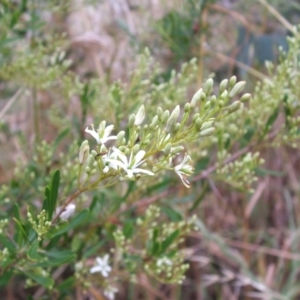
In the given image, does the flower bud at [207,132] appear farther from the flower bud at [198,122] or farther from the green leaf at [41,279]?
the green leaf at [41,279]

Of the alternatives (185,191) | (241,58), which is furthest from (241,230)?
(241,58)

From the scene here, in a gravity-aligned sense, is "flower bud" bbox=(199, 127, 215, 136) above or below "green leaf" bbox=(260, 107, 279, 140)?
above

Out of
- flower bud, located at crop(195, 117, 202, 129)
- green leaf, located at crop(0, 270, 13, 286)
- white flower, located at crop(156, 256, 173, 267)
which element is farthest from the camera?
white flower, located at crop(156, 256, 173, 267)

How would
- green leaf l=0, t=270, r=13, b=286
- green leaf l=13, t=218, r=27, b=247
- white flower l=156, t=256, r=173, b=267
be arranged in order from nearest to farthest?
green leaf l=13, t=218, r=27, b=247 → green leaf l=0, t=270, r=13, b=286 → white flower l=156, t=256, r=173, b=267

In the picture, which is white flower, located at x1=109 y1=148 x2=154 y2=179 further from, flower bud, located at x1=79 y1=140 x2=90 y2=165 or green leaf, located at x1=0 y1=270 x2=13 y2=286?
green leaf, located at x1=0 y1=270 x2=13 y2=286

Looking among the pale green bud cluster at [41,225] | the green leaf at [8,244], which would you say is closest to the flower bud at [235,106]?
the pale green bud cluster at [41,225]

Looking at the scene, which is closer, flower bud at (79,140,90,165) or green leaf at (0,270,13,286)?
flower bud at (79,140,90,165)

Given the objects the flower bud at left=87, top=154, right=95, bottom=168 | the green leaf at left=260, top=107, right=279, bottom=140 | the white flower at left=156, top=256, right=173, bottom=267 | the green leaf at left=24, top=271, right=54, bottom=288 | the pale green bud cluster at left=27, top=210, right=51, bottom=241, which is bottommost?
the white flower at left=156, top=256, right=173, bottom=267

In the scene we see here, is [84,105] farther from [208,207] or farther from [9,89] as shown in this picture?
[208,207]

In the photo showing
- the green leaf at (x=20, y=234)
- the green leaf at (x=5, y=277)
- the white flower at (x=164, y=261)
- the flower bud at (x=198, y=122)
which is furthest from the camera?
the white flower at (x=164, y=261)

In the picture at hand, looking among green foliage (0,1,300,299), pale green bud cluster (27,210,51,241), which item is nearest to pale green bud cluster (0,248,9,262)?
green foliage (0,1,300,299)

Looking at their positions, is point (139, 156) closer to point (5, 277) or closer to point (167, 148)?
point (167, 148)

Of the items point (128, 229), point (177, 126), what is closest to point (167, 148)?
point (177, 126)
